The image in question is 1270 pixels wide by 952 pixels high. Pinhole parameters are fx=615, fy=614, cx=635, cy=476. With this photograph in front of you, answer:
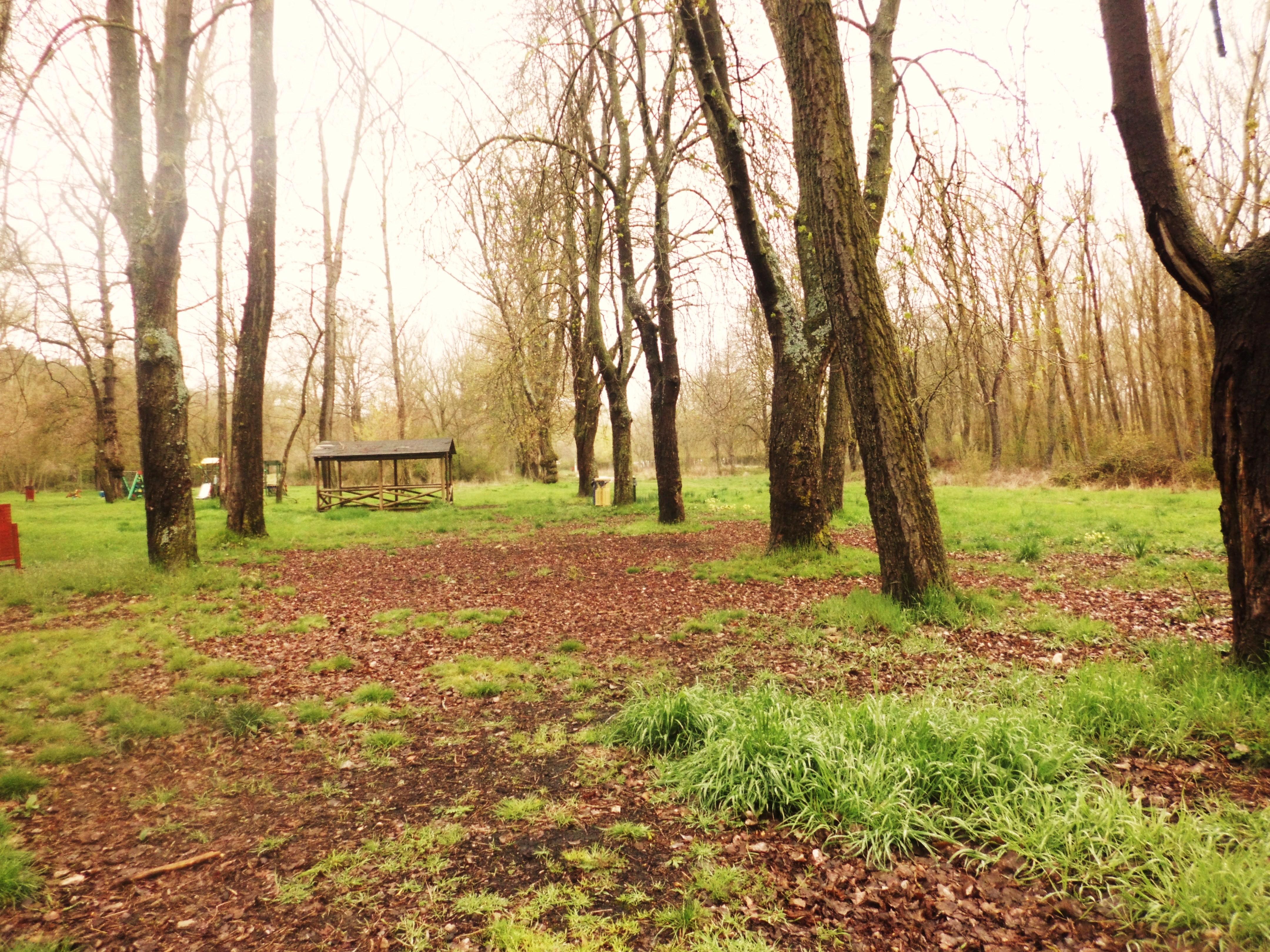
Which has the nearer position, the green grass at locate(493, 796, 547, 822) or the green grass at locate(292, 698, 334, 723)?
the green grass at locate(493, 796, 547, 822)

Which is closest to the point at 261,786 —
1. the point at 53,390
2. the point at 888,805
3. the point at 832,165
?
the point at 888,805

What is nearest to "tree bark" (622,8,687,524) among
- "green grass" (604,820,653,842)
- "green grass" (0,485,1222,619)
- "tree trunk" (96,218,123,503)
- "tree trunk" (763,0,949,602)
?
"green grass" (0,485,1222,619)

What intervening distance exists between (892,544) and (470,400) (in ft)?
90.0

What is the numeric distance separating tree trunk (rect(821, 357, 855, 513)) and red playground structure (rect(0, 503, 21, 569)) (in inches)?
462

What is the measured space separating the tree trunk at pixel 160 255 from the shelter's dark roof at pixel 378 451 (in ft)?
36.9

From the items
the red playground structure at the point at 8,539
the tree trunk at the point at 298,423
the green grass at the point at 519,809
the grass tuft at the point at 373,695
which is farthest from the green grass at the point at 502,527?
the green grass at the point at 519,809

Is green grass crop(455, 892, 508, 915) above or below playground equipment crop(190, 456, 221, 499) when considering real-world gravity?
below

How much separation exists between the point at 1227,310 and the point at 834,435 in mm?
7876

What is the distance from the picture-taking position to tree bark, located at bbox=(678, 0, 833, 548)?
746 centimetres

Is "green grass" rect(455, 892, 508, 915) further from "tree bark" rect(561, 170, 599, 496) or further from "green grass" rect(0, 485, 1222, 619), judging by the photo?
"tree bark" rect(561, 170, 599, 496)

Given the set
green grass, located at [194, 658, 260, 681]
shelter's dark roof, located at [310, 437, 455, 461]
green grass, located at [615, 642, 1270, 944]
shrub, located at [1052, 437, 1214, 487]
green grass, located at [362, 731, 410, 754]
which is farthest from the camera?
shelter's dark roof, located at [310, 437, 455, 461]

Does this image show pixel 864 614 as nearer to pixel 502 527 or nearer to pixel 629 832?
pixel 629 832

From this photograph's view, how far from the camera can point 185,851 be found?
2.77 meters

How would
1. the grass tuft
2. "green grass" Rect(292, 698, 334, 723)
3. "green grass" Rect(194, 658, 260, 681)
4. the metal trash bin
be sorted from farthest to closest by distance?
the metal trash bin < "green grass" Rect(194, 658, 260, 681) < the grass tuft < "green grass" Rect(292, 698, 334, 723)
